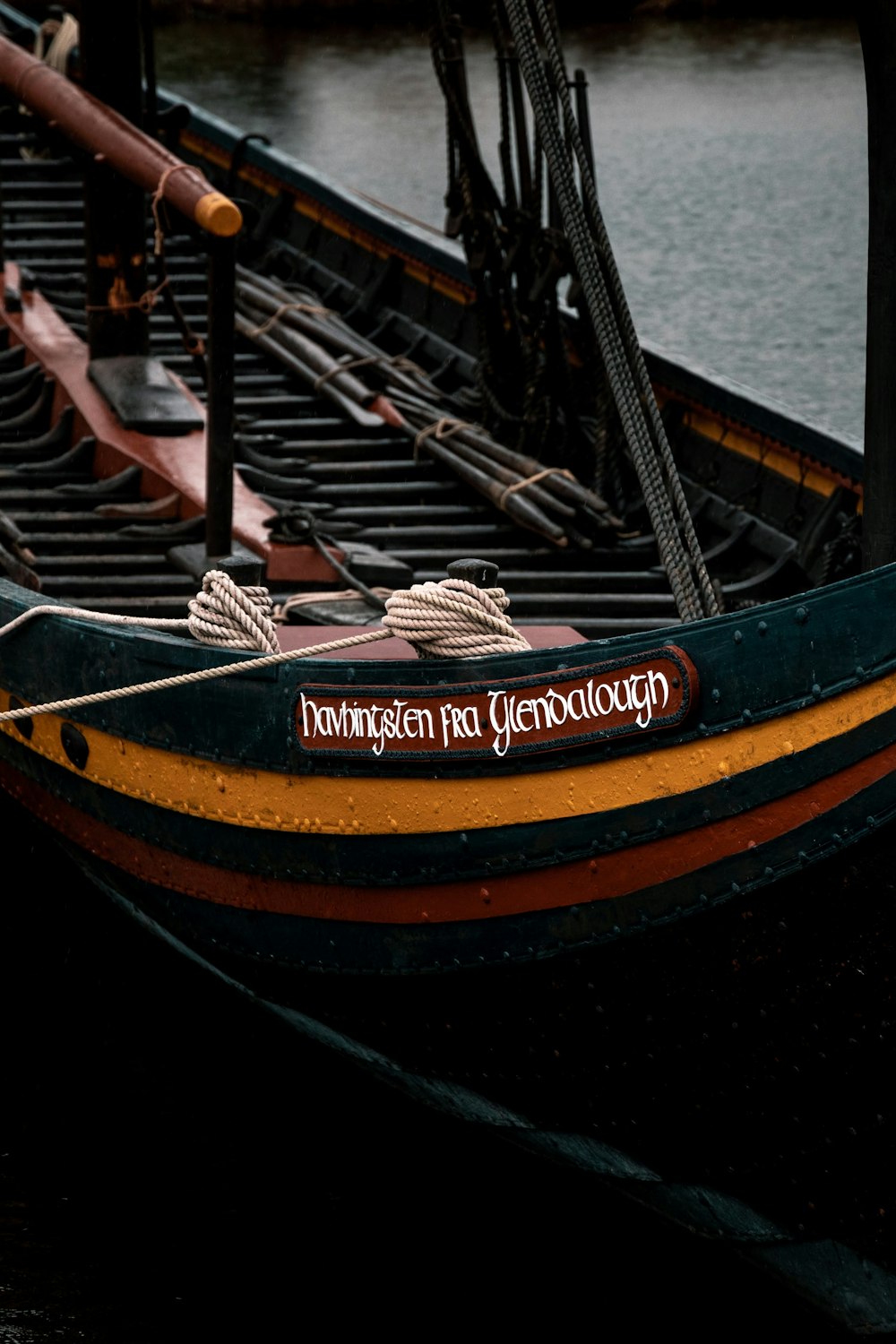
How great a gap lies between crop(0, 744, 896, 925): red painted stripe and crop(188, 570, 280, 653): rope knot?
1.67 ft

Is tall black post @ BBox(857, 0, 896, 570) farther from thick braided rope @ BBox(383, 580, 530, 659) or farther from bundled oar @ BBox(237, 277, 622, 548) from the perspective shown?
bundled oar @ BBox(237, 277, 622, 548)

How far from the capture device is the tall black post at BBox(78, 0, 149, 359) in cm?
708

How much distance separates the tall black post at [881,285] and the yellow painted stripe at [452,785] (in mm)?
534

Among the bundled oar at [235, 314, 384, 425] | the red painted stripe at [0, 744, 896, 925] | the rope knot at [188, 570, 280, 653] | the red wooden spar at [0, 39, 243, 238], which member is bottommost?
the red painted stripe at [0, 744, 896, 925]

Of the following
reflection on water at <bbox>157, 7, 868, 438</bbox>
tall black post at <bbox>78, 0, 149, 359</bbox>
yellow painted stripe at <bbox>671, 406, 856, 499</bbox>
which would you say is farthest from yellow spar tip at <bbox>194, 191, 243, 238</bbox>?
reflection on water at <bbox>157, 7, 868, 438</bbox>

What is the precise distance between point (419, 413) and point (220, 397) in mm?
1469

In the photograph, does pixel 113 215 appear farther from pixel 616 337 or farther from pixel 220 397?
pixel 616 337

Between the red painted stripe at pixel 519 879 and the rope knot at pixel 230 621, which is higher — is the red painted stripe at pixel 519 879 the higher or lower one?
the lower one

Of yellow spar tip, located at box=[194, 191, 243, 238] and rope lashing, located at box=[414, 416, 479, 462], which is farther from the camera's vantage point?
rope lashing, located at box=[414, 416, 479, 462]

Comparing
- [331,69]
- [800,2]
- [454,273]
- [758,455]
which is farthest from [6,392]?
[800,2]

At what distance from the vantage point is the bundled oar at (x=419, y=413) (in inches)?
244

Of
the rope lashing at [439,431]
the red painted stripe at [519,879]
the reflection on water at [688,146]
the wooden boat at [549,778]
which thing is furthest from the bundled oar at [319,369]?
the reflection on water at [688,146]

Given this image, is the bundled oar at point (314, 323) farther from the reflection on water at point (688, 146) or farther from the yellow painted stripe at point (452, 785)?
the reflection on water at point (688, 146)

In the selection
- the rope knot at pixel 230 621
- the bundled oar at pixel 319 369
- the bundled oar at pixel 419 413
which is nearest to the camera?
the rope knot at pixel 230 621
